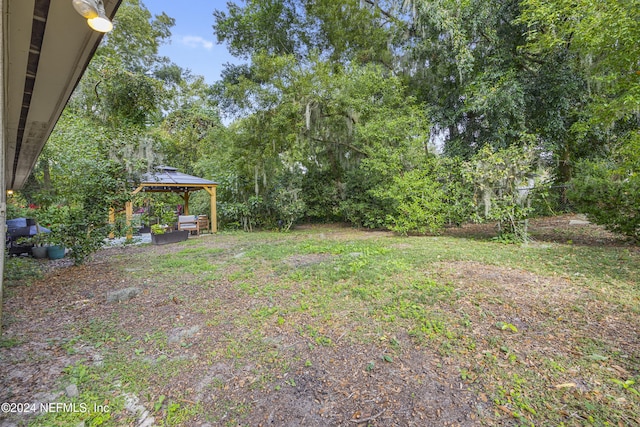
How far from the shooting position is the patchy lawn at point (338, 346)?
163cm

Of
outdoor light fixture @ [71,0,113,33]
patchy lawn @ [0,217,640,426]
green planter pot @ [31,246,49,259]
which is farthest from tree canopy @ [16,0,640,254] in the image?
outdoor light fixture @ [71,0,113,33]

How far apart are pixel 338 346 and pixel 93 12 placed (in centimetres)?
277

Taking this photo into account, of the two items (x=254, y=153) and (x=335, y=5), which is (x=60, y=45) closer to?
(x=254, y=153)

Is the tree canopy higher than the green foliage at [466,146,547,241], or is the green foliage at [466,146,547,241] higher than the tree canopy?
the tree canopy

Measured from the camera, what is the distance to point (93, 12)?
156 cm

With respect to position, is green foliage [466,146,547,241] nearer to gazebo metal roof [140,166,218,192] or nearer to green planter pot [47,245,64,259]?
gazebo metal roof [140,166,218,192]

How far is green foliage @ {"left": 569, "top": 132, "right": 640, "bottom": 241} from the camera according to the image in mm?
4371

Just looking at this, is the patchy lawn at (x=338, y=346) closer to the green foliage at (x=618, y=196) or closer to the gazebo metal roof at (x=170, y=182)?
the green foliage at (x=618, y=196)

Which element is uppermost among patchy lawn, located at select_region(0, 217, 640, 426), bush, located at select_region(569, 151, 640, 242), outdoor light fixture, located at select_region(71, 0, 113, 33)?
outdoor light fixture, located at select_region(71, 0, 113, 33)

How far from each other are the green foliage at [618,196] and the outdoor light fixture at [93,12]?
6.40 metres

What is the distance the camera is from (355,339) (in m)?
2.36

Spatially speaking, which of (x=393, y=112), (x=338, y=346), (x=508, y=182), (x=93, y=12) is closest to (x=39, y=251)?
(x=93, y=12)

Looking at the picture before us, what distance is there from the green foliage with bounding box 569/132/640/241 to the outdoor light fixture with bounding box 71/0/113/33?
640 centimetres

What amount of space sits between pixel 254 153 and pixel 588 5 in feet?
27.2
